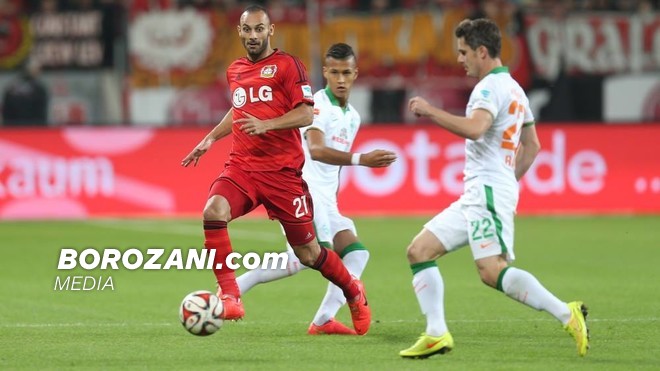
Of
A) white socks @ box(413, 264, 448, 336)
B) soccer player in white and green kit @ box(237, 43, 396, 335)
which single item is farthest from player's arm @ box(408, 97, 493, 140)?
soccer player in white and green kit @ box(237, 43, 396, 335)

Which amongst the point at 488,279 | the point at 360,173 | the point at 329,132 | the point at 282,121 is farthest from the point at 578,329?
the point at 360,173

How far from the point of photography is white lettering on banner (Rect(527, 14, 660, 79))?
69.3 feet

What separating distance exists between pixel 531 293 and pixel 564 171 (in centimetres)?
1181

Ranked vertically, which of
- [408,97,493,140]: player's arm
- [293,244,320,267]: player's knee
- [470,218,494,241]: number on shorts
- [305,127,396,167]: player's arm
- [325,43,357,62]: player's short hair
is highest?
[325,43,357,62]: player's short hair

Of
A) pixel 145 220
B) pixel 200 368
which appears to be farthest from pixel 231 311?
pixel 145 220

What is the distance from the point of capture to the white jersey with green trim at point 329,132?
9.11m

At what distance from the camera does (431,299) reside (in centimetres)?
770

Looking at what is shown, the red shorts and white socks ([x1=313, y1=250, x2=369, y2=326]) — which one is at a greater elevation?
the red shorts

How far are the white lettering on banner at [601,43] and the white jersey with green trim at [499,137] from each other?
44.4ft

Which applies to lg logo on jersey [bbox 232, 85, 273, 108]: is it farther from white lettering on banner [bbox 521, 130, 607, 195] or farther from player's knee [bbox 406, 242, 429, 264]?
white lettering on banner [bbox 521, 130, 607, 195]

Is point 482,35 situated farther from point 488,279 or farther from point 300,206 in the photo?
point 300,206

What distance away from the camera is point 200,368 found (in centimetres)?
730

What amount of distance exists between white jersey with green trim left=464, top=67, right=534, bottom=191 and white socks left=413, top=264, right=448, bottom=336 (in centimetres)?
58

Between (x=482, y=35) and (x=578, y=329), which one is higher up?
(x=482, y=35)
